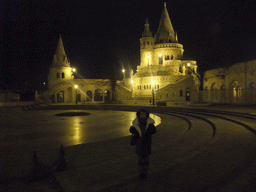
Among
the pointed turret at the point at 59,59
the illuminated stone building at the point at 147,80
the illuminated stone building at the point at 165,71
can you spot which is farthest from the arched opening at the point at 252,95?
the pointed turret at the point at 59,59

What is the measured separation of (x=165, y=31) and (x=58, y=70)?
27138mm

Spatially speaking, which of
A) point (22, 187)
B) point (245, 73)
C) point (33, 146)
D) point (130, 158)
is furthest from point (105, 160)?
point (245, 73)

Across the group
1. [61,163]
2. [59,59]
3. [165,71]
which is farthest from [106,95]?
[61,163]

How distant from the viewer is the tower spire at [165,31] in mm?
53469

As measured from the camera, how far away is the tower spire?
175 feet

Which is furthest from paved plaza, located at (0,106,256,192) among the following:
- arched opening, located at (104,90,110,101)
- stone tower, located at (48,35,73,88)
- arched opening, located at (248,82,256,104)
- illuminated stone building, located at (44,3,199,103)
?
arched opening, located at (104,90,110,101)

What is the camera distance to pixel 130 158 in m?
6.04

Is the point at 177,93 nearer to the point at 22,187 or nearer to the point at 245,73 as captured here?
the point at 245,73

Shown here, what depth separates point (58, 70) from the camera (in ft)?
151

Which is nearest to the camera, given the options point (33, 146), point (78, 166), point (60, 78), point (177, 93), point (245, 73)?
point (78, 166)

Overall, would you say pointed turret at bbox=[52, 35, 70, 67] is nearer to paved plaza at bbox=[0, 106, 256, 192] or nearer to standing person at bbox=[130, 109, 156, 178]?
paved plaza at bbox=[0, 106, 256, 192]

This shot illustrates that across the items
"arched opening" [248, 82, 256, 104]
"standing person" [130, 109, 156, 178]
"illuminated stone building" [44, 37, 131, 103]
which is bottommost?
"standing person" [130, 109, 156, 178]

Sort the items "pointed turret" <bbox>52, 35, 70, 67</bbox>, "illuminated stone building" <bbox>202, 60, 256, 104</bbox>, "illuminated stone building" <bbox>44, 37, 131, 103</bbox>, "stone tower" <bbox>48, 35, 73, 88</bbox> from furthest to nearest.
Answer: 1. "pointed turret" <bbox>52, 35, 70, 67</bbox>
2. "stone tower" <bbox>48, 35, 73, 88</bbox>
3. "illuminated stone building" <bbox>44, 37, 131, 103</bbox>
4. "illuminated stone building" <bbox>202, 60, 256, 104</bbox>

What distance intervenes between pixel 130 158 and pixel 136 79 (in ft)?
133
